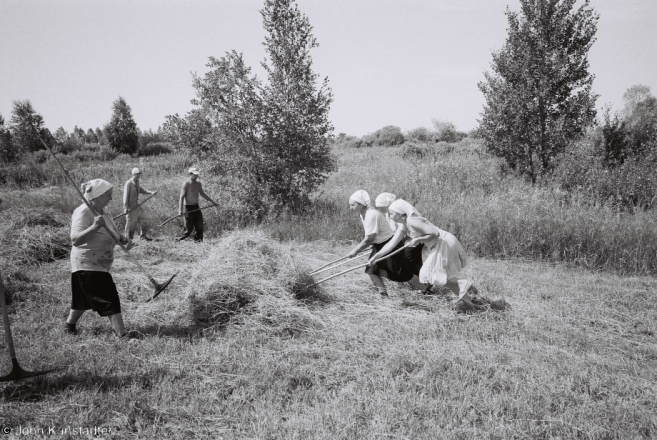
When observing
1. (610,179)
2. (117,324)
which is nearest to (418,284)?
(117,324)

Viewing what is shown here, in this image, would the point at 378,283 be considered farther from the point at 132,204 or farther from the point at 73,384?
the point at 132,204

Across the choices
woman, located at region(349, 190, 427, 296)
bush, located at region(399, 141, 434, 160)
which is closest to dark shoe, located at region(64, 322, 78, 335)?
woman, located at region(349, 190, 427, 296)

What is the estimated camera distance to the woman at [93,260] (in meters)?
4.21

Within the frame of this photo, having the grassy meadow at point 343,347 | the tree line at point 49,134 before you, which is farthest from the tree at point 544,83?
the tree line at point 49,134

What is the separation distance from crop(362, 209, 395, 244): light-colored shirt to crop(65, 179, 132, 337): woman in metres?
3.04

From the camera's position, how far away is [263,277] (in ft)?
16.7

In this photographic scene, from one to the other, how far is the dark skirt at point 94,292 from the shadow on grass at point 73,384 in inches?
32.9

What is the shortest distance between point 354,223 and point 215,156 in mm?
4470

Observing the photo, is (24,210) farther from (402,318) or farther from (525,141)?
(525,141)

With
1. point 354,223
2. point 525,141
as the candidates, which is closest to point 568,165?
point 525,141

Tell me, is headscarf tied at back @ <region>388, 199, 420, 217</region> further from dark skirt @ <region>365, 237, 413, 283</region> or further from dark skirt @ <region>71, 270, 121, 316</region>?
dark skirt @ <region>71, 270, 121, 316</region>

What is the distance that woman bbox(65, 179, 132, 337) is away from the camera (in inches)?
166

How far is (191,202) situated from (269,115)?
12.2 feet

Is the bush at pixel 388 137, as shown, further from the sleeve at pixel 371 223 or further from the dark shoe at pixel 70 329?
the dark shoe at pixel 70 329
